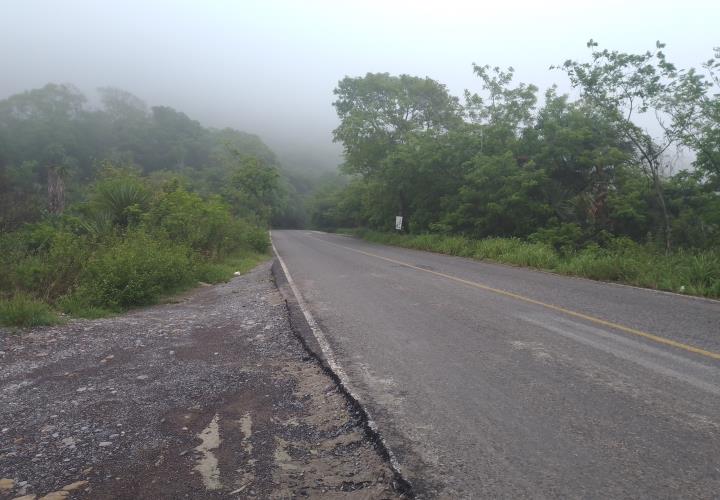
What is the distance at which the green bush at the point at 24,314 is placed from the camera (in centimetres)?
775

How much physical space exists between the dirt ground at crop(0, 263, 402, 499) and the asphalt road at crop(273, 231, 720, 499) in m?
0.45

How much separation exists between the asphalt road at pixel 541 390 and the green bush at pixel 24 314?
414 centimetres

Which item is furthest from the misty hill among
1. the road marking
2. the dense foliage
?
the road marking

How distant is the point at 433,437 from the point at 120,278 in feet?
27.6

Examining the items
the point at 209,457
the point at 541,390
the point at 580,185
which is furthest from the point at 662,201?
the point at 209,457

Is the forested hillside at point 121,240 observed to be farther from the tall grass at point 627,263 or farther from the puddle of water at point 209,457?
the tall grass at point 627,263

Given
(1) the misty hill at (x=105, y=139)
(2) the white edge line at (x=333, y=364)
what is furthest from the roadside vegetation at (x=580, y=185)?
(1) the misty hill at (x=105, y=139)

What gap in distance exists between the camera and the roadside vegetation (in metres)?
15.3

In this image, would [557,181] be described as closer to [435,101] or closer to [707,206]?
[707,206]

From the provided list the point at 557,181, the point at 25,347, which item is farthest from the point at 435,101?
the point at 25,347

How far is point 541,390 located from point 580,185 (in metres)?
20.5

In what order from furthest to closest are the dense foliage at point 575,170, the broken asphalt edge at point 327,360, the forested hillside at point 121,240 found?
1. the dense foliage at point 575,170
2. the forested hillside at point 121,240
3. the broken asphalt edge at point 327,360

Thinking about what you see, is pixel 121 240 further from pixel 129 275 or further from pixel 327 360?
pixel 327 360

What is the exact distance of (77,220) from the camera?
14.0m
